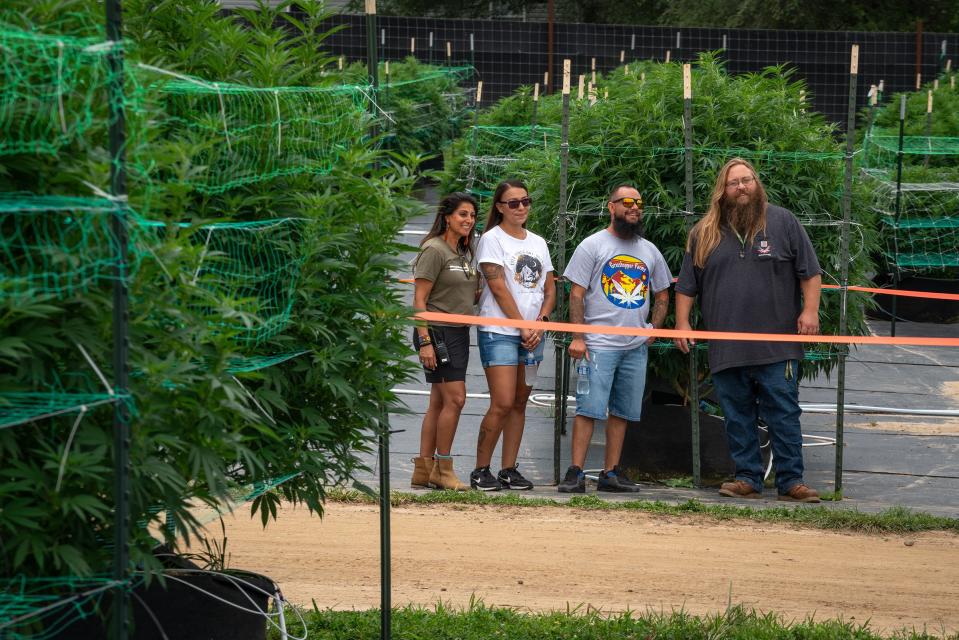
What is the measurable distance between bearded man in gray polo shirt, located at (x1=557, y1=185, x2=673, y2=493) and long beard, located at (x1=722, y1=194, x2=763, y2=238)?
59 centimetres

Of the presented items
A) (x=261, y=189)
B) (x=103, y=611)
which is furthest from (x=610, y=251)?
(x=103, y=611)

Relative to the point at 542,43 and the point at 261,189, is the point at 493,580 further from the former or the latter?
the point at 542,43

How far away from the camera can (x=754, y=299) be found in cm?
760

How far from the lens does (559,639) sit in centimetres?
517

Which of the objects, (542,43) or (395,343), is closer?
(395,343)

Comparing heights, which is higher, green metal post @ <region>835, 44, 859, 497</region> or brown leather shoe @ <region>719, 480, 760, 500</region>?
green metal post @ <region>835, 44, 859, 497</region>

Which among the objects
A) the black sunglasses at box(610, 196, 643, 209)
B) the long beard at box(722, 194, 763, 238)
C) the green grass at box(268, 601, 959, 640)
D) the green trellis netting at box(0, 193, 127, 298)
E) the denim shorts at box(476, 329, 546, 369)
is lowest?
the green grass at box(268, 601, 959, 640)

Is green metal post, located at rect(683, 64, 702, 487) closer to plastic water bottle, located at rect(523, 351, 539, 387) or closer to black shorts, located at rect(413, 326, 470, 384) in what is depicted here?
plastic water bottle, located at rect(523, 351, 539, 387)

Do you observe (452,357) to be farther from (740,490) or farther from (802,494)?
(802,494)

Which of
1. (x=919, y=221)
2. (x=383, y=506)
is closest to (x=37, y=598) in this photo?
(x=383, y=506)

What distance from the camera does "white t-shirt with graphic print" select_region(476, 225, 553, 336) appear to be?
784 cm

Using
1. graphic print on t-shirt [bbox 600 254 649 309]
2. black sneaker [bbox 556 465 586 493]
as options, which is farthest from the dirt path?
graphic print on t-shirt [bbox 600 254 649 309]

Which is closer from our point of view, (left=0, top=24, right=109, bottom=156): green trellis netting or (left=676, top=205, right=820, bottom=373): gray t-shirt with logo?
(left=0, top=24, right=109, bottom=156): green trellis netting

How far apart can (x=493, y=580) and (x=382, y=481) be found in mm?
1408
